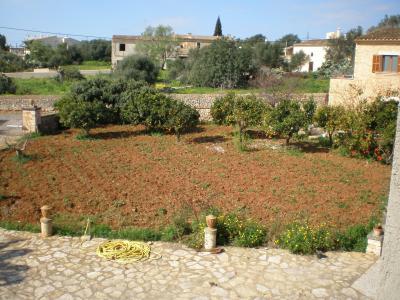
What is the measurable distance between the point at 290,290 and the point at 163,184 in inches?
229

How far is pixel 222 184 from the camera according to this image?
11.9 metres

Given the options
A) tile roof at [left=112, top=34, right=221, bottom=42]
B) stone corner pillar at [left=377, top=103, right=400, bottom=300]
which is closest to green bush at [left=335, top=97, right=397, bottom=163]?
stone corner pillar at [left=377, top=103, right=400, bottom=300]

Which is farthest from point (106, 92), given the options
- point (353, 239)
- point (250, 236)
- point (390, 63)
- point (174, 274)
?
point (390, 63)

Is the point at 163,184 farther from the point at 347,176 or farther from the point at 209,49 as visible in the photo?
the point at 209,49

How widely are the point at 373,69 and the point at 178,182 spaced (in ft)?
56.6

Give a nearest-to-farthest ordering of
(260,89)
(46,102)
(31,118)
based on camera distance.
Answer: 1. (31,118)
2. (46,102)
3. (260,89)

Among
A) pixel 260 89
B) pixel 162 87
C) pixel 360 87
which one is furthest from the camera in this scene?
pixel 162 87

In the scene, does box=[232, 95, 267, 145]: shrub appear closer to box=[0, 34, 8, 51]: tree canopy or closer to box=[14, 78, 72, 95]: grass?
box=[14, 78, 72, 95]: grass

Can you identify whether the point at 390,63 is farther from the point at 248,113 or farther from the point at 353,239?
the point at 353,239

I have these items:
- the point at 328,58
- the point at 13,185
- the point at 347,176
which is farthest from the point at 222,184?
the point at 328,58

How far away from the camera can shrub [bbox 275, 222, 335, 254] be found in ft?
25.6

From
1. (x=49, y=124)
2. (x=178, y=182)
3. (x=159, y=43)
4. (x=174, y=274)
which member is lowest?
(x=174, y=274)

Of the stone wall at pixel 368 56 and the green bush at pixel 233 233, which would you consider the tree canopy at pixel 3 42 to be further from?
the green bush at pixel 233 233

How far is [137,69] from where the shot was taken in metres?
32.8
